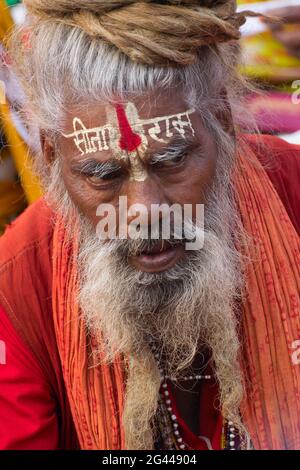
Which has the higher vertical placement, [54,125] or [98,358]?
[54,125]

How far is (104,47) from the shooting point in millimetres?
2227

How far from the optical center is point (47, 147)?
2.53 m

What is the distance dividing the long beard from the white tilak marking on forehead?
0.24 meters

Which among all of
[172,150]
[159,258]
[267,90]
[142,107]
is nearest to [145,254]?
[159,258]

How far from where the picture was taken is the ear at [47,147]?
2492 mm

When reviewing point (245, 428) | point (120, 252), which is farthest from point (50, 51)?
point (245, 428)

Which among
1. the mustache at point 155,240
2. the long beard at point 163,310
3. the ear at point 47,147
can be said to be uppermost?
the ear at point 47,147

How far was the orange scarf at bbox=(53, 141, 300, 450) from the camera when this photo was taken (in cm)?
246

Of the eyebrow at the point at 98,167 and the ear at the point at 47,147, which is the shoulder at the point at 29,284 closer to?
the ear at the point at 47,147

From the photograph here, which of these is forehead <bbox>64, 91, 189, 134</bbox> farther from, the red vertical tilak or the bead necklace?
the bead necklace

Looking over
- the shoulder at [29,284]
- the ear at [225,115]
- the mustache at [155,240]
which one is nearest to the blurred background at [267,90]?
the shoulder at [29,284]

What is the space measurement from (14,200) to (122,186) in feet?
4.66

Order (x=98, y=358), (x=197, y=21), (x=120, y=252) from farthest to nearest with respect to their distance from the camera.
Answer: (x=98, y=358) < (x=120, y=252) < (x=197, y=21)
